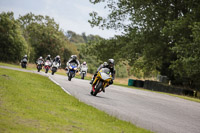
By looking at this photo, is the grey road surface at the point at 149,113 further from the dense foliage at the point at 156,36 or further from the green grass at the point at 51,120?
the dense foliage at the point at 156,36

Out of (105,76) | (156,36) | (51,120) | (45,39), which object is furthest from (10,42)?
(51,120)

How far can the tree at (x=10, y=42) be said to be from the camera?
65562 mm

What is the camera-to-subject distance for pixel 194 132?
8359 mm

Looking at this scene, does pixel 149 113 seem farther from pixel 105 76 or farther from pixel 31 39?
pixel 31 39

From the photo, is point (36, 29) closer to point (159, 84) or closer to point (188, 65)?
point (159, 84)

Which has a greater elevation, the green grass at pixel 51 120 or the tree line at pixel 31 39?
the tree line at pixel 31 39

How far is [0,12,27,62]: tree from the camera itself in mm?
65562

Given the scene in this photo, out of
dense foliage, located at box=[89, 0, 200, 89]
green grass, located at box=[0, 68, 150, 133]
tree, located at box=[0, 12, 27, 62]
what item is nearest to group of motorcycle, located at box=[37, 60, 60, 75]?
dense foliage, located at box=[89, 0, 200, 89]

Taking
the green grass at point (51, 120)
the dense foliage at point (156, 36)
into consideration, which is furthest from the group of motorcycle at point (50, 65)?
the green grass at point (51, 120)

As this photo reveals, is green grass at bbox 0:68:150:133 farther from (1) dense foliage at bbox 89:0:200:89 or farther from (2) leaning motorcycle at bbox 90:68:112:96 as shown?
(1) dense foliage at bbox 89:0:200:89

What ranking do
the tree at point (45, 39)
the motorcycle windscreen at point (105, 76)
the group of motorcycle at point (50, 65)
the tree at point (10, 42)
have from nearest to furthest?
the motorcycle windscreen at point (105, 76) → the group of motorcycle at point (50, 65) → the tree at point (10, 42) → the tree at point (45, 39)

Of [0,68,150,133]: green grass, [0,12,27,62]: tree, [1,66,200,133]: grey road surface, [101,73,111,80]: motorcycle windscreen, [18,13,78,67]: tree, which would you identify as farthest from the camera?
[18,13,78,67]: tree

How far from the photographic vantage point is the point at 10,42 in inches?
2623

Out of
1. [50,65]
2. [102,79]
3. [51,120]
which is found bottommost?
[51,120]
